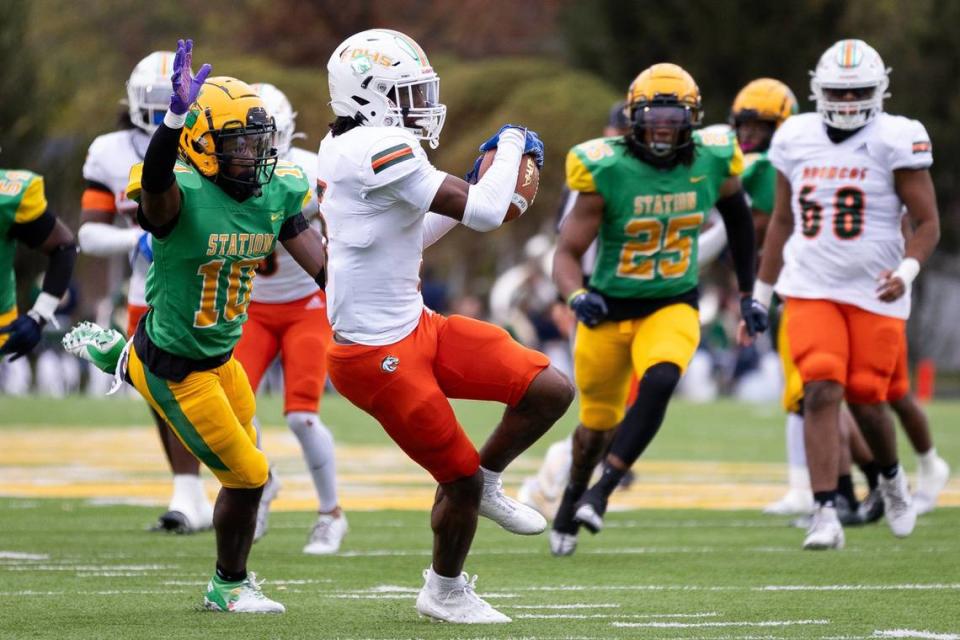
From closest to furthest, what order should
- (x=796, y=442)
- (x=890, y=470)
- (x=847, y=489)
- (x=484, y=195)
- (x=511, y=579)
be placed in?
(x=484, y=195) → (x=511, y=579) → (x=890, y=470) → (x=847, y=489) → (x=796, y=442)

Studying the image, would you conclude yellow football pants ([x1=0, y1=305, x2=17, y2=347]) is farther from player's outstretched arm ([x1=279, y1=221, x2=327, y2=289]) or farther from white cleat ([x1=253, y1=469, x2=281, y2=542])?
player's outstretched arm ([x1=279, y1=221, x2=327, y2=289])

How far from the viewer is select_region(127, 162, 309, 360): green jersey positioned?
19.5 feet

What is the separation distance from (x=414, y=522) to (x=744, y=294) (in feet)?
7.00

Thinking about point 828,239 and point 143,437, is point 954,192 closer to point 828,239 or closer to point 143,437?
point 143,437

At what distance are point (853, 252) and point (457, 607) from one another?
9.91 feet

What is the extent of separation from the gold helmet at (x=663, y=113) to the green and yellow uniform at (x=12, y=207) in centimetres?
259

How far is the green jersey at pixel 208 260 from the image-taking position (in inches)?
234

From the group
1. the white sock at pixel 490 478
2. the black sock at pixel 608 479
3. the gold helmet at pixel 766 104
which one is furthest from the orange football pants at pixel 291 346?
the gold helmet at pixel 766 104

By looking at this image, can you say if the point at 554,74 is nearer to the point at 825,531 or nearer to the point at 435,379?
the point at 825,531

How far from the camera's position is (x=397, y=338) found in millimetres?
5750

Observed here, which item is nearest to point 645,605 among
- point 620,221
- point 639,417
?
point 639,417

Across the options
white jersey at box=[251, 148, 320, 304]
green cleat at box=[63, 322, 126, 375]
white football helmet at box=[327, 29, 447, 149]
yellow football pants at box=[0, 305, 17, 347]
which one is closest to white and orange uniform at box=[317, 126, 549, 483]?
white football helmet at box=[327, 29, 447, 149]

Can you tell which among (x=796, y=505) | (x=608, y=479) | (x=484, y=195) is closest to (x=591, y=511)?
(x=608, y=479)

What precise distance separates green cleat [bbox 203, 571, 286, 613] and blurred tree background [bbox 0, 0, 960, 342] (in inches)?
848
